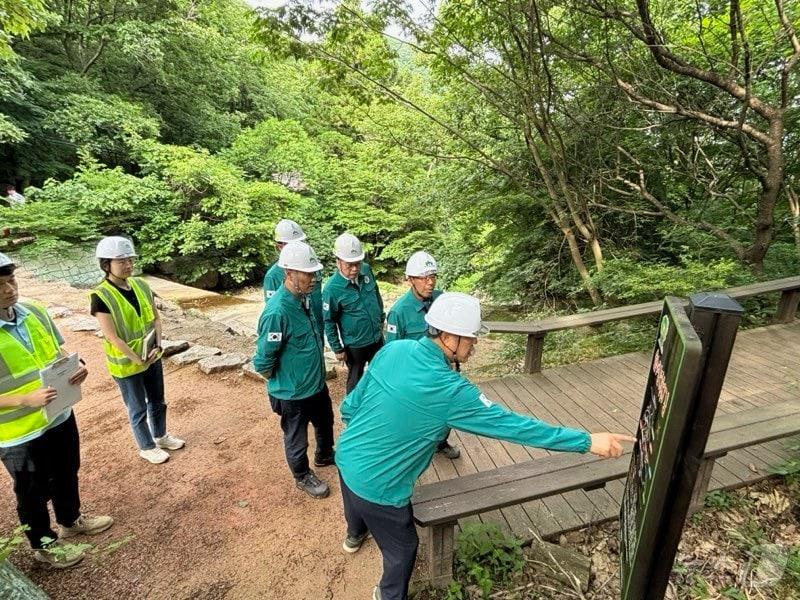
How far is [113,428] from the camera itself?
3754 millimetres

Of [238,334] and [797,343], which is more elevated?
[797,343]

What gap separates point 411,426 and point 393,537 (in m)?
0.58

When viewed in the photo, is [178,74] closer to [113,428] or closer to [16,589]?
[113,428]

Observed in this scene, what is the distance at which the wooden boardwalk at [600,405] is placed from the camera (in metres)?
2.50

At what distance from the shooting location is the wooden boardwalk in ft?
8.20

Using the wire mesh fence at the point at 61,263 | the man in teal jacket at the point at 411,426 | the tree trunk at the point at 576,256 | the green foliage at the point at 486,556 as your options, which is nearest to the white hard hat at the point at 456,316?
the man in teal jacket at the point at 411,426

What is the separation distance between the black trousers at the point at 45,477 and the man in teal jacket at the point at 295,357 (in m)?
1.11

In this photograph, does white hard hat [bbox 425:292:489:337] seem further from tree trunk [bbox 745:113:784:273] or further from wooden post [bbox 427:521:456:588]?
tree trunk [bbox 745:113:784:273]

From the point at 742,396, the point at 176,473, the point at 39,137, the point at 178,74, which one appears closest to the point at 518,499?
the point at 176,473

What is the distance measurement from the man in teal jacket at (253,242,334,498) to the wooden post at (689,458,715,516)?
237 cm

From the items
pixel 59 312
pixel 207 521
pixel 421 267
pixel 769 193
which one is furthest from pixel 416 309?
pixel 59 312

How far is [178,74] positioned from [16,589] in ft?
60.2

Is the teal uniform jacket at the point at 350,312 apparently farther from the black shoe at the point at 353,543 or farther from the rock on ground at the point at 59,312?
the rock on ground at the point at 59,312

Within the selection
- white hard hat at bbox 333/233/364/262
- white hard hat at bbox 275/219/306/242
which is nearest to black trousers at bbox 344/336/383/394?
white hard hat at bbox 333/233/364/262
